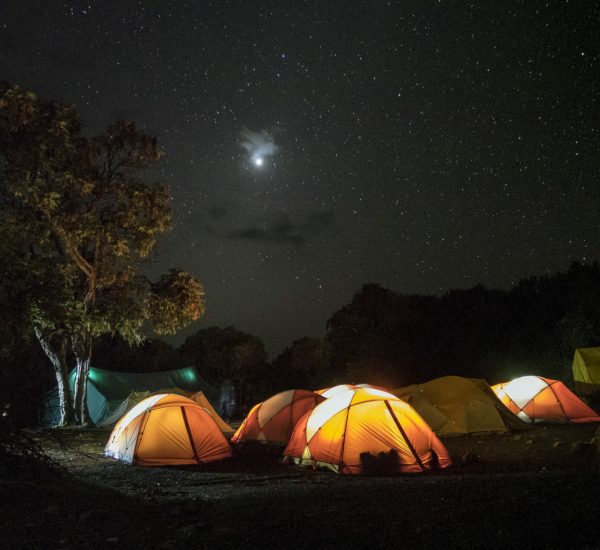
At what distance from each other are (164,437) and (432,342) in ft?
94.4

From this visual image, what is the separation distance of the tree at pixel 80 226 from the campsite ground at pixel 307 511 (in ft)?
42.2

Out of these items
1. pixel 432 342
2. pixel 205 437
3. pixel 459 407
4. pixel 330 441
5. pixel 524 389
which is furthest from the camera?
pixel 432 342

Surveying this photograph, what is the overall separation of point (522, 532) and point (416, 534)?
1.05 meters

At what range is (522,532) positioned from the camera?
5.52m

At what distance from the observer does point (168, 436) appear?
12.7 m

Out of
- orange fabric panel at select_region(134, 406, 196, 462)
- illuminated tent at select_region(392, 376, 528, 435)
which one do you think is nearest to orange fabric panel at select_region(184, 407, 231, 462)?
orange fabric panel at select_region(134, 406, 196, 462)

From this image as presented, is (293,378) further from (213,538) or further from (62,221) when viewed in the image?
(213,538)

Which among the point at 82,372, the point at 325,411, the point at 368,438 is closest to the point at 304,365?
the point at 82,372

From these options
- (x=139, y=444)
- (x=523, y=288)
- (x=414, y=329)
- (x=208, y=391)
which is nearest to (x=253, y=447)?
(x=139, y=444)

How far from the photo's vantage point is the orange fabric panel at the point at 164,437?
12.5 meters

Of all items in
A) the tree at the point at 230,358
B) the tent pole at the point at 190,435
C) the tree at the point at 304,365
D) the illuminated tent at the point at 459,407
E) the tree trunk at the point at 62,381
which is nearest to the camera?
the tent pole at the point at 190,435

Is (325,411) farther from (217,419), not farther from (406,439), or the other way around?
(217,419)

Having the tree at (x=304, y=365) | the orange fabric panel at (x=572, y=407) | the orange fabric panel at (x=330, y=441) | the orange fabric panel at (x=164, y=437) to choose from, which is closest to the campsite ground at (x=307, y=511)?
the orange fabric panel at (x=330, y=441)

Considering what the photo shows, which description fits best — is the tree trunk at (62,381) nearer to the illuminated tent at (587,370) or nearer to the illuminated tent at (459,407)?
the illuminated tent at (459,407)
